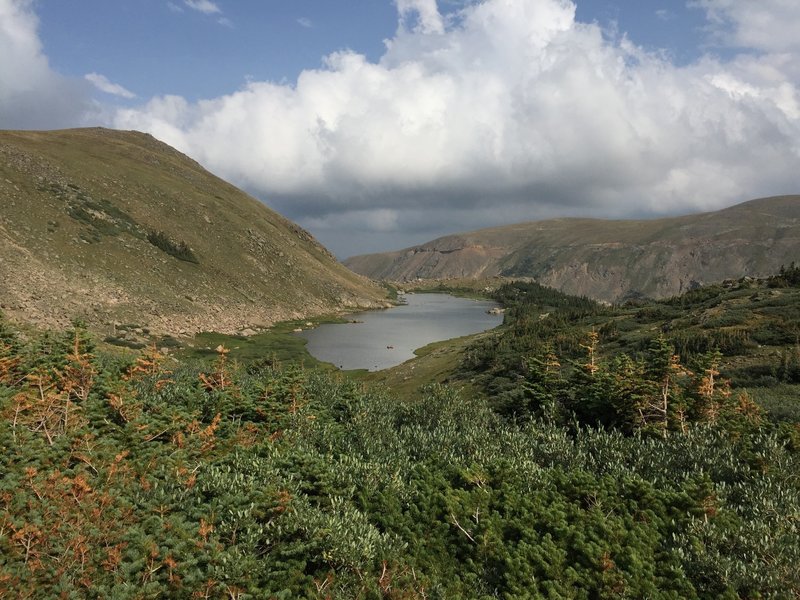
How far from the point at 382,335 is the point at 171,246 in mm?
60251

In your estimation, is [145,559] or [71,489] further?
[71,489]

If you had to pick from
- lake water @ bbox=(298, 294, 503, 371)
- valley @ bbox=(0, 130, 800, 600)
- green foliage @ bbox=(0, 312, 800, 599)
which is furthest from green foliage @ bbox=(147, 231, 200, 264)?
green foliage @ bbox=(0, 312, 800, 599)

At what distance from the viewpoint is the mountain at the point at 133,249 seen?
83.0 meters

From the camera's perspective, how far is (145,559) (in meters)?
11.5

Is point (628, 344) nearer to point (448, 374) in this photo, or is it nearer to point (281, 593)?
point (448, 374)

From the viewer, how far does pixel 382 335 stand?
421 ft

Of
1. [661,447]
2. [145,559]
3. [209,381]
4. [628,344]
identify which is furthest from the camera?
[628,344]

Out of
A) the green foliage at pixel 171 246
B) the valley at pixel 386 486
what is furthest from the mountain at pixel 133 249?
the valley at pixel 386 486

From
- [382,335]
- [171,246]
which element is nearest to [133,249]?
[171,246]

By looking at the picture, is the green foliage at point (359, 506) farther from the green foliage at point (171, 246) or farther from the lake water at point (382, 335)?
the green foliage at point (171, 246)

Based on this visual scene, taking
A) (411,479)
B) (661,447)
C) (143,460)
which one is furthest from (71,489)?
(661,447)

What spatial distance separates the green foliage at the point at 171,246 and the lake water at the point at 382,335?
38.1 m

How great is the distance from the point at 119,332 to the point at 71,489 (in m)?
75.0

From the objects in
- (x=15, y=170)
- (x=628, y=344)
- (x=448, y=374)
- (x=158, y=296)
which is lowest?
(x=448, y=374)
